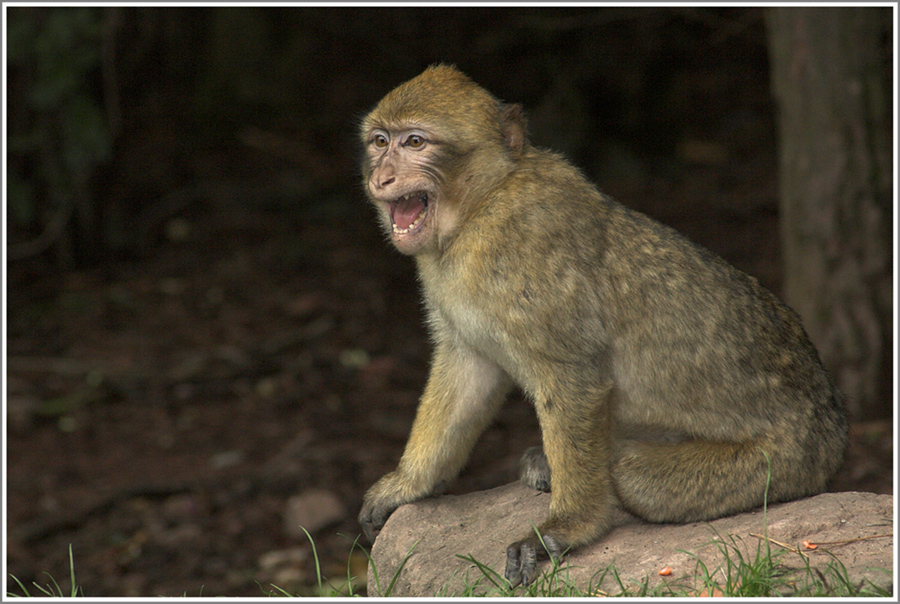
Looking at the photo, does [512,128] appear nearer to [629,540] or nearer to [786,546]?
[629,540]

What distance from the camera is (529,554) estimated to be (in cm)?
399

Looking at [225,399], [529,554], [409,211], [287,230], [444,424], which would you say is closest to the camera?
[529,554]

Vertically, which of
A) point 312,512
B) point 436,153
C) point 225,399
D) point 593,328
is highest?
point 436,153

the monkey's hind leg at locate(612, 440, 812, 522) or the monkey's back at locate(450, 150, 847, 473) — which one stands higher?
the monkey's back at locate(450, 150, 847, 473)

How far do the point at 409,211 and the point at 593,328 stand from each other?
0.93 metres

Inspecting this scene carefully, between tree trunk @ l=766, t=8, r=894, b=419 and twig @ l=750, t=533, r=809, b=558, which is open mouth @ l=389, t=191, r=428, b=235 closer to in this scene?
twig @ l=750, t=533, r=809, b=558

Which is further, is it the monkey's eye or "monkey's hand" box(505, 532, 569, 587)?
the monkey's eye

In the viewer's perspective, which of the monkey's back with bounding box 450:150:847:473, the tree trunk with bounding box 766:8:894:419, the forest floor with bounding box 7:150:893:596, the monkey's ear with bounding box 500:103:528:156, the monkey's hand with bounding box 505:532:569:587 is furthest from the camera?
the forest floor with bounding box 7:150:893:596

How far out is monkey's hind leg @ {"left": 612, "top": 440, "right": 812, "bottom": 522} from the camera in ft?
13.6

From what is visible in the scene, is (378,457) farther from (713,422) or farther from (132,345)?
(713,422)

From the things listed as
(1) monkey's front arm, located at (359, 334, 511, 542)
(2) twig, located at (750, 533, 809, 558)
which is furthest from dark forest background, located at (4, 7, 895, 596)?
(2) twig, located at (750, 533, 809, 558)

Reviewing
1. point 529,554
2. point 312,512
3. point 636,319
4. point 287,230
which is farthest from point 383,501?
point 287,230

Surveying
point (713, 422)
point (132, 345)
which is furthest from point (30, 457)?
point (713, 422)

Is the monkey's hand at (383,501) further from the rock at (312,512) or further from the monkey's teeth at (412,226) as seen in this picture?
the rock at (312,512)
